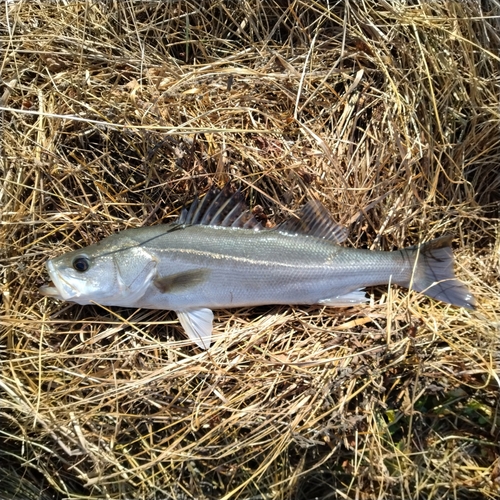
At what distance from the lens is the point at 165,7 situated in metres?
3.55

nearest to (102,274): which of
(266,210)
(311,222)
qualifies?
(266,210)

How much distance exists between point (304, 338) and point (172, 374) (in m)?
0.96

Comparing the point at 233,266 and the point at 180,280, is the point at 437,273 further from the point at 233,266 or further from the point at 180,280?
the point at 180,280

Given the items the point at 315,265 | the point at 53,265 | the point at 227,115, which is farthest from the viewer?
the point at 227,115

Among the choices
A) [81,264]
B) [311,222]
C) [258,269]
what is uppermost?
[81,264]

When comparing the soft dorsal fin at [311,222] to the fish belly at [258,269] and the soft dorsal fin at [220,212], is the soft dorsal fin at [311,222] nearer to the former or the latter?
the fish belly at [258,269]

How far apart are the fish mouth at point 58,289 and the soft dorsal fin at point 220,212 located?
0.83 m

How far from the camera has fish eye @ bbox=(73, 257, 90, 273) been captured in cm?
296

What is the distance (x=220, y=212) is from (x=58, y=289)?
1190 millimetres

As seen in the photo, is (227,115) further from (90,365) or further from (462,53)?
(90,365)

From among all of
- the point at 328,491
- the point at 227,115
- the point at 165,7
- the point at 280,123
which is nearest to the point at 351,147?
the point at 280,123

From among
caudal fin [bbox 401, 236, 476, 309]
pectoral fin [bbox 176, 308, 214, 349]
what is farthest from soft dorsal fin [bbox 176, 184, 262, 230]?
caudal fin [bbox 401, 236, 476, 309]

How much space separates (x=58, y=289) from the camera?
2939mm

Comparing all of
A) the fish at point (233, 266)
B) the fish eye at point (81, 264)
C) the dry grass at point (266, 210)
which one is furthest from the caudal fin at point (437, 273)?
the fish eye at point (81, 264)
